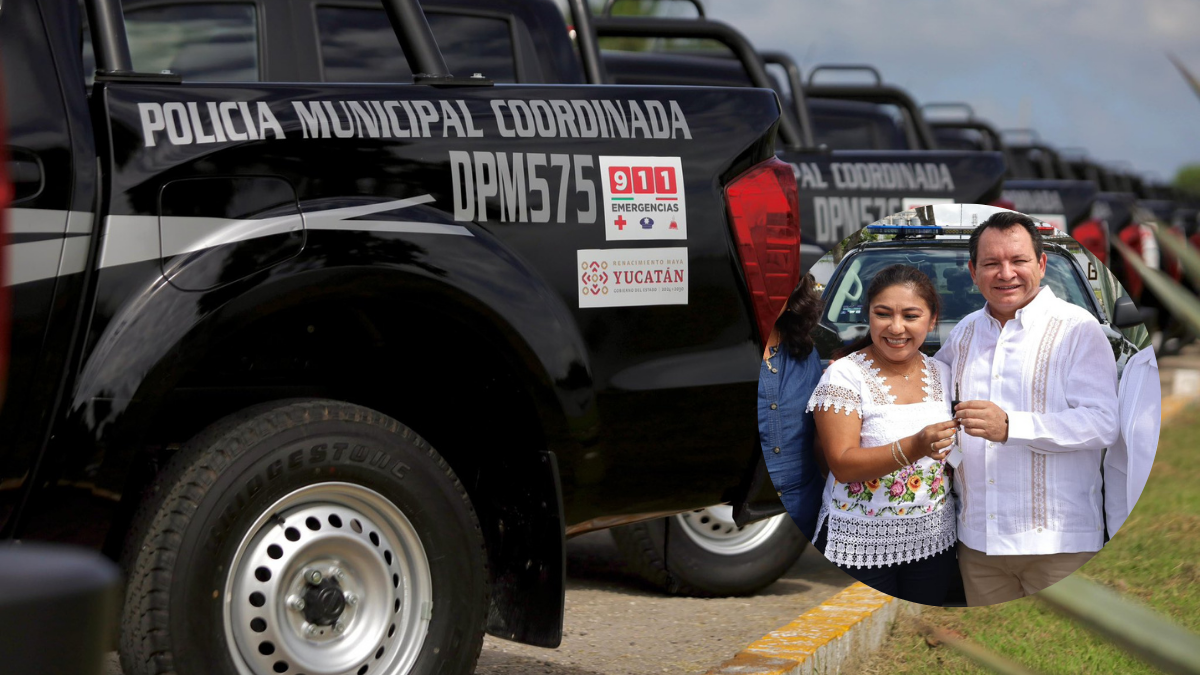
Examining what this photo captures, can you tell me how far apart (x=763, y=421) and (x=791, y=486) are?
0.44ft

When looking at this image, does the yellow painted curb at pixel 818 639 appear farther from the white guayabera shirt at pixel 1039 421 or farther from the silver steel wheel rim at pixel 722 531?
the white guayabera shirt at pixel 1039 421

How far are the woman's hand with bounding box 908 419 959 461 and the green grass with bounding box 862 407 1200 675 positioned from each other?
97 cm

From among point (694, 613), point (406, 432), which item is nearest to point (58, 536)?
point (406, 432)

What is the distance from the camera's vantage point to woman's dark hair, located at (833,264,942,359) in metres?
2.50

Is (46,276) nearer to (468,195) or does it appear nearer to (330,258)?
(330,258)

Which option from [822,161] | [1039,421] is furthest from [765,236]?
[822,161]

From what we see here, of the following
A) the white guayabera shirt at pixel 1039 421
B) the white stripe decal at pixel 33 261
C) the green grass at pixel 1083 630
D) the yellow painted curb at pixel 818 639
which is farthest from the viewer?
the green grass at pixel 1083 630

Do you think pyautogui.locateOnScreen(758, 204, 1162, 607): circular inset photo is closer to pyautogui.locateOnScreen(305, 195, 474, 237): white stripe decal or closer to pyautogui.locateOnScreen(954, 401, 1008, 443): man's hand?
pyautogui.locateOnScreen(954, 401, 1008, 443): man's hand

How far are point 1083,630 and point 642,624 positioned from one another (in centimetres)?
196

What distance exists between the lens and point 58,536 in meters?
2.76

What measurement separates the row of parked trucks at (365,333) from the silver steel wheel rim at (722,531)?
1.30 metres

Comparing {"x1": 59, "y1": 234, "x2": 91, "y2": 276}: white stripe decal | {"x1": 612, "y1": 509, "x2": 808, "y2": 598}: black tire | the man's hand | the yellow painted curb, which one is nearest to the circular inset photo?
the man's hand

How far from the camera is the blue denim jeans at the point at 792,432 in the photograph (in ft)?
8.66

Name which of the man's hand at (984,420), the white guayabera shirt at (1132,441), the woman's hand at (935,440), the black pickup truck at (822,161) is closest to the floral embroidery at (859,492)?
the woman's hand at (935,440)
